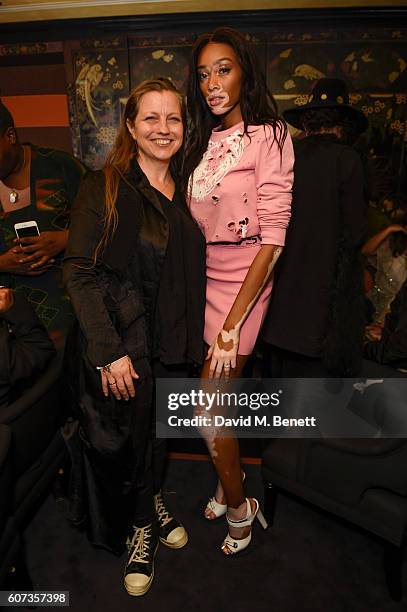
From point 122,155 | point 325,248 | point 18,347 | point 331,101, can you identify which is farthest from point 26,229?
point 331,101

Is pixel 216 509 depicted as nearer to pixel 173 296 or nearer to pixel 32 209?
pixel 173 296

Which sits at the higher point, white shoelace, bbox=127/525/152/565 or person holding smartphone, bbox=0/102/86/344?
person holding smartphone, bbox=0/102/86/344

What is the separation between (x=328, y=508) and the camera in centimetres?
162

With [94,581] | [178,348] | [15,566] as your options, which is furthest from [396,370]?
[15,566]

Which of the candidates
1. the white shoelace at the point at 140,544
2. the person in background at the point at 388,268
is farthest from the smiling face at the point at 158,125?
the person in background at the point at 388,268

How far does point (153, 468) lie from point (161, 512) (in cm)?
28

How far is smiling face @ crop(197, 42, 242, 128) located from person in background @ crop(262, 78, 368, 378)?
14.4 inches

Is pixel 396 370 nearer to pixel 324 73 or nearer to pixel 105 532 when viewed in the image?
pixel 105 532

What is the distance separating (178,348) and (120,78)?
2.81 metres

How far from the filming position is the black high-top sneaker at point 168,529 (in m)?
1.79

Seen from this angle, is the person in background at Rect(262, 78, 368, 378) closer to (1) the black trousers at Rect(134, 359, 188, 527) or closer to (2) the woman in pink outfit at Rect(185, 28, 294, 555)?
(2) the woman in pink outfit at Rect(185, 28, 294, 555)

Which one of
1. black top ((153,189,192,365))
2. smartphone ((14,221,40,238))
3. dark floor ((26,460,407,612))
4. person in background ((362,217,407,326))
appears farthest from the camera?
person in background ((362,217,407,326))

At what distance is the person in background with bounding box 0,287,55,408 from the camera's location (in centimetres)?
150

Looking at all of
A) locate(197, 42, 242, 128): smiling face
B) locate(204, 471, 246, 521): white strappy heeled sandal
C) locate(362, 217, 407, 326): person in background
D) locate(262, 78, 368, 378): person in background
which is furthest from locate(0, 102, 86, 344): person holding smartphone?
locate(362, 217, 407, 326): person in background
